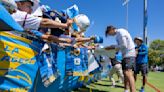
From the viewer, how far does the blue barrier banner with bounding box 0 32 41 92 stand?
4164 mm

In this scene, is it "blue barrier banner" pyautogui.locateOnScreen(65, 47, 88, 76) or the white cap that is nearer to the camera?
the white cap

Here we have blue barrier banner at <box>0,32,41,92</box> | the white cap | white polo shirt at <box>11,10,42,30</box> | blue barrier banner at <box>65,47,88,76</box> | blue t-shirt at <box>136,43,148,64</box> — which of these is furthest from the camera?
blue t-shirt at <box>136,43,148,64</box>

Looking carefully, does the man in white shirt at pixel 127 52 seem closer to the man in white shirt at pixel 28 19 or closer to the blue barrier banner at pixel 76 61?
the blue barrier banner at pixel 76 61

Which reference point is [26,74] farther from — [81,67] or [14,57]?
[81,67]

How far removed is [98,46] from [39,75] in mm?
4354

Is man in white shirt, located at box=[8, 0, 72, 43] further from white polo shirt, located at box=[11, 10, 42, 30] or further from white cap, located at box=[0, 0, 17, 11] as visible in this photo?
white cap, located at box=[0, 0, 17, 11]

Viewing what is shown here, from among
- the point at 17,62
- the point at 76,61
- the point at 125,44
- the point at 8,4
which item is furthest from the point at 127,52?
the point at 8,4

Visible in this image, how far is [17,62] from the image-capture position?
4.34 metres

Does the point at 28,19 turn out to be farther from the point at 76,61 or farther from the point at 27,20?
the point at 76,61

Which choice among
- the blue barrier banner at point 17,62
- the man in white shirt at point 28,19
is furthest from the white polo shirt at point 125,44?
the blue barrier banner at point 17,62

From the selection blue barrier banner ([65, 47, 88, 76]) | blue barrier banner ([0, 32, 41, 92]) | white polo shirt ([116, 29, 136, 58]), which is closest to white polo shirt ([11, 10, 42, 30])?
blue barrier banner ([0, 32, 41, 92])

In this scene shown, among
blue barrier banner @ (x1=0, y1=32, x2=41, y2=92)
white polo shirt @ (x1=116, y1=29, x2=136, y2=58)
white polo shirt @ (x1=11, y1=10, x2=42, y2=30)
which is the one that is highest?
white polo shirt @ (x1=116, y1=29, x2=136, y2=58)

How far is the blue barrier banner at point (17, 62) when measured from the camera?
416 cm

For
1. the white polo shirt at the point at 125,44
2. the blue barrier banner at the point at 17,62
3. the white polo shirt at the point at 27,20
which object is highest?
the white polo shirt at the point at 125,44
